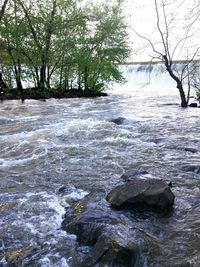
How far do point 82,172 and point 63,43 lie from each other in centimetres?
1842

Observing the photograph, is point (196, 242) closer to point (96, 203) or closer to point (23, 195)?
point (96, 203)

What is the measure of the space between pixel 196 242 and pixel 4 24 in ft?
62.7

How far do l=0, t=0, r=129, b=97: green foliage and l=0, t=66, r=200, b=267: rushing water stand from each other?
8.91m

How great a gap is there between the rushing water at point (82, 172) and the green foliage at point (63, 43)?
8.91 metres

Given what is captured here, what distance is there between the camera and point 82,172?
22.8 feet

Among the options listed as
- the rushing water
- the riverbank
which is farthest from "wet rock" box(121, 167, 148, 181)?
the riverbank

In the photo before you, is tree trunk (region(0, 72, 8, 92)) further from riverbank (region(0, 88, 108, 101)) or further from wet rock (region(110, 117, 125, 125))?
wet rock (region(110, 117, 125, 125))

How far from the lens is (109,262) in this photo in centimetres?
380

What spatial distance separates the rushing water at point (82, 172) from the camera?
4.30 m

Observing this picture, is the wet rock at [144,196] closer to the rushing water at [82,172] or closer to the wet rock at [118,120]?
the rushing water at [82,172]

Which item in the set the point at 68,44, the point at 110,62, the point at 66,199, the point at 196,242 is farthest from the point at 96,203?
the point at 110,62

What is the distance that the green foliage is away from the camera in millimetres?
21750

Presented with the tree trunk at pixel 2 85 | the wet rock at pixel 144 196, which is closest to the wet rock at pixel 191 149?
the wet rock at pixel 144 196

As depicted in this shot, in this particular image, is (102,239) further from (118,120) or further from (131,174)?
(118,120)
